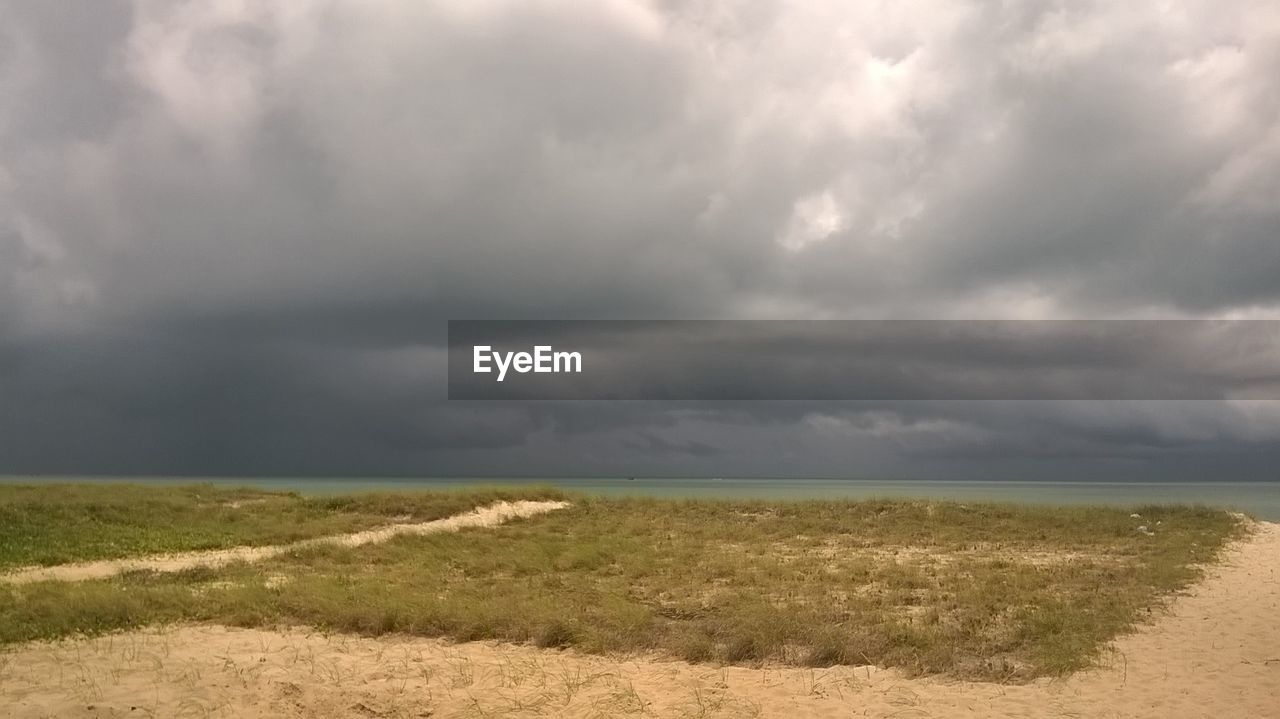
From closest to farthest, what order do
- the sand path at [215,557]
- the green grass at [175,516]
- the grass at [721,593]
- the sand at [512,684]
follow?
the sand at [512,684] < the grass at [721,593] < the sand path at [215,557] < the green grass at [175,516]

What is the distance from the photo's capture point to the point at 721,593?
1655 cm

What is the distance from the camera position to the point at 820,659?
38.1 ft

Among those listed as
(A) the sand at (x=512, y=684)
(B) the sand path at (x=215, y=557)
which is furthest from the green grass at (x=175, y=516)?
(A) the sand at (x=512, y=684)

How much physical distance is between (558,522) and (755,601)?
17808 millimetres

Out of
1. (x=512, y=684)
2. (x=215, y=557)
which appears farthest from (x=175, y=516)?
(x=512, y=684)

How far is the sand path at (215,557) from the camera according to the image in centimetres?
1817

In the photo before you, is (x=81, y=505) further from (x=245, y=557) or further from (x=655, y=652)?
(x=655, y=652)

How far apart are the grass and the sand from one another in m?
0.67

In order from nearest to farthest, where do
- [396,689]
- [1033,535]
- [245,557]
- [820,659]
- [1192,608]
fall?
[396,689]
[820,659]
[1192,608]
[245,557]
[1033,535]

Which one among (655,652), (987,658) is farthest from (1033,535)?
(655,652)

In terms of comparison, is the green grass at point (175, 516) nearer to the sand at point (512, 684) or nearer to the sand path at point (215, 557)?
the sand path at point (215, 557)

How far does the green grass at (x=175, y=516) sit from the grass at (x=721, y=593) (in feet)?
14.5

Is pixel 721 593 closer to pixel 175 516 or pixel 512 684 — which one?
pixel 512 684

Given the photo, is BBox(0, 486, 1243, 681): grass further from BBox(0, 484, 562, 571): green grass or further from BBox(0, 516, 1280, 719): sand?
BBox(0, 484, 562, 571): green grass
